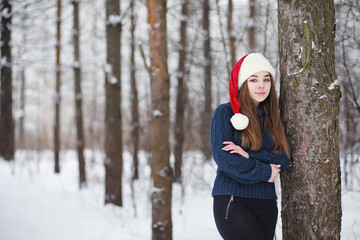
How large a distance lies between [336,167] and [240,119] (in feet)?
2.64

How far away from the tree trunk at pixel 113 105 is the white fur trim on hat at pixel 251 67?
466 centimetres

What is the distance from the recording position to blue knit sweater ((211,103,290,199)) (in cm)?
218

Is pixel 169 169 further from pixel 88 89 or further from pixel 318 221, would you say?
pixel 88 89

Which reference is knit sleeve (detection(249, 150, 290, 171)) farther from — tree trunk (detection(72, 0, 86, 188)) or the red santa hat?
tree trunk (detection(72, 0, 86, 188))

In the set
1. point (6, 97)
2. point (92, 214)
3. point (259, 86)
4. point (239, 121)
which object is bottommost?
point (92, 214)

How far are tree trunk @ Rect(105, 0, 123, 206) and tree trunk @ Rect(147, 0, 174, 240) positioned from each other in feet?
8.98

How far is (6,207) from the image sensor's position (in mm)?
5988

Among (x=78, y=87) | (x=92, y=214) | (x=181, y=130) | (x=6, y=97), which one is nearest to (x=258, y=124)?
(x=92, y=214)

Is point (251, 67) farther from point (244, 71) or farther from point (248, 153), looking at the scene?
point (248, 153)

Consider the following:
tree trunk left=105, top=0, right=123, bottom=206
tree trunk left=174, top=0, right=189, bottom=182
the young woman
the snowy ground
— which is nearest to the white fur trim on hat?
the young woman

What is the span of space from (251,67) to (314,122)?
0.61 m

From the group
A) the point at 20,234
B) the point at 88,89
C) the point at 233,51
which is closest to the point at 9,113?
the point at 20,234

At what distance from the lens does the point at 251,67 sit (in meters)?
2.40

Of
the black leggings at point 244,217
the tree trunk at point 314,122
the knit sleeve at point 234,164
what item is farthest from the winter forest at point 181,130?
the knit sleeve at point 234,164
